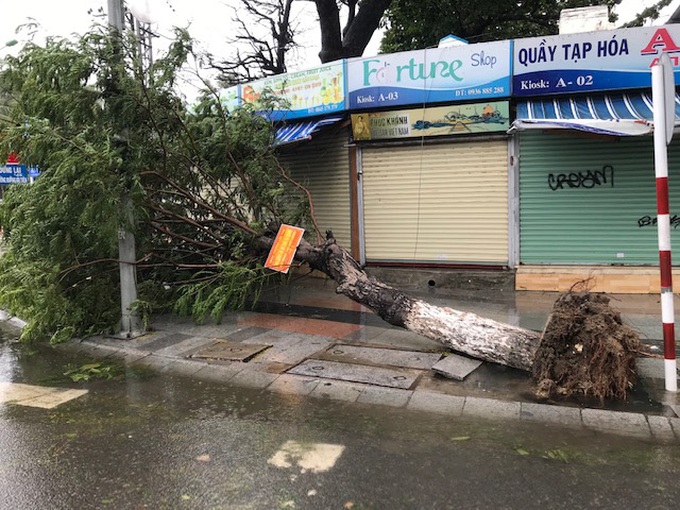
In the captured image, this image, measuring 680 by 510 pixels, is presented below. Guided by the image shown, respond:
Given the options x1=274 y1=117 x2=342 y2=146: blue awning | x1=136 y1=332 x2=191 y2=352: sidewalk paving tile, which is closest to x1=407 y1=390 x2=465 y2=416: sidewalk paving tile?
x1=136 y1=332 x2=191 y2=352: sidewalk paving tile

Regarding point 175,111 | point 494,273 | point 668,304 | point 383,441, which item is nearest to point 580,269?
point 494,273

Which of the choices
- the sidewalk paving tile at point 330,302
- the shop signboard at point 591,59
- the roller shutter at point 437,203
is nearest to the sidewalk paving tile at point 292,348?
the sidewalk paving tile at point 330,302

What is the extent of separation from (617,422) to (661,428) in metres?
0.30

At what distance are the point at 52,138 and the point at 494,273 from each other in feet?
22.6

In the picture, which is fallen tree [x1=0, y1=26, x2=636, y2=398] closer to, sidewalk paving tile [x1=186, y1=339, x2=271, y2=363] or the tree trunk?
the tree trunk

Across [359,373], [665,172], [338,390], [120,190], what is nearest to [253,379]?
[338,390]

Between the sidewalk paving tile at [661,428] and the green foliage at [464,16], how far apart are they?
13681 millimetres

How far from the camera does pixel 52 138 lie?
5.67 m

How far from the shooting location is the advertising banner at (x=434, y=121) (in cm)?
879

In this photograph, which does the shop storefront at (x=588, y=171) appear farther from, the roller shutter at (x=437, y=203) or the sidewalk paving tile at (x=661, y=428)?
the sidewalk paving tile at (x=661, y=428)

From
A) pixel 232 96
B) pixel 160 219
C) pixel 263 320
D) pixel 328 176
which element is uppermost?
pixel 232 96

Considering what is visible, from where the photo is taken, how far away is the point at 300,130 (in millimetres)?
9742

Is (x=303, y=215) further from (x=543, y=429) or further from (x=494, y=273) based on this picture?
(x=543, y=429)

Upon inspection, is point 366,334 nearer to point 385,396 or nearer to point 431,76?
point 385,396
